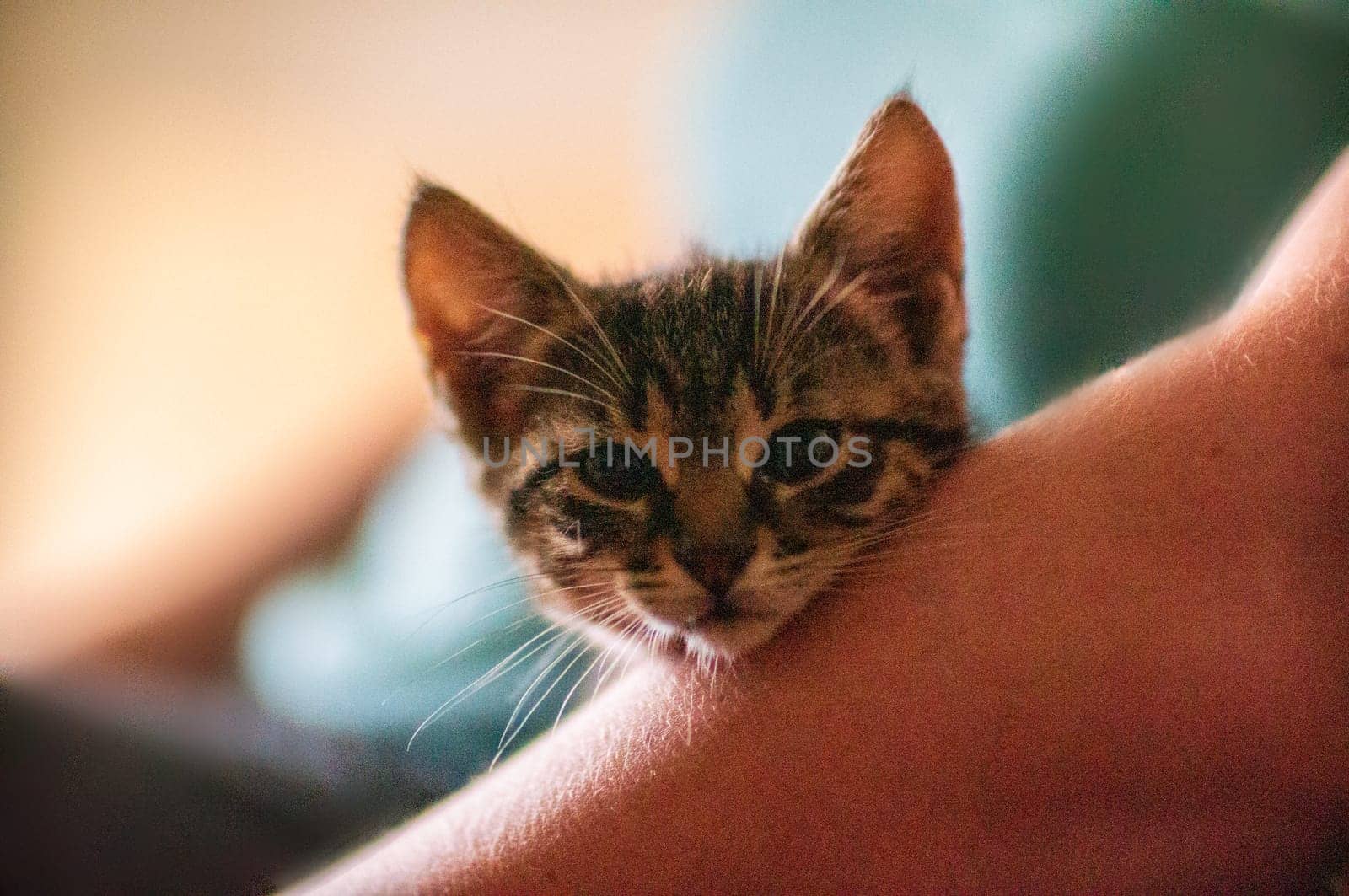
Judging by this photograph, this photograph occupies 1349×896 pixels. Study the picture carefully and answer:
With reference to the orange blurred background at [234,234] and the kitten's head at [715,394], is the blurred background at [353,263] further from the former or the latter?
the kitten's head at [715,394]

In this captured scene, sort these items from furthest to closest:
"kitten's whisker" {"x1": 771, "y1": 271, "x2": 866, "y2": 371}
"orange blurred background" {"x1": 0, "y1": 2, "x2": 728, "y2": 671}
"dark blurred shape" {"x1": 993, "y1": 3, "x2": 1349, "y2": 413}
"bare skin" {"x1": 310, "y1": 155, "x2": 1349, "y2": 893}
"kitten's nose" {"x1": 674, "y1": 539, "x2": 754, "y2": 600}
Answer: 1. "orange blurred background" {"x1": 0, "y1": 2, "x2": 728, "y2": 671}
2. "dark blurred shape" {"x1": 993, "y1": 3, "x2": 1349, "y2": 413}
3. "kitten's whisker" {"x1": 771, "y1": 271, "x2": 866, "y2": 371}
4. "kitten's nose" {"x1": 674, "y1": 539, "x2": 754, "y2": 600}
5. "bare skin" {"x1": 310, "y1": 155, "x2": 1349, "y2": 893}

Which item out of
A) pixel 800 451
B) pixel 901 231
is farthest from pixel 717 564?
pixel 901 231

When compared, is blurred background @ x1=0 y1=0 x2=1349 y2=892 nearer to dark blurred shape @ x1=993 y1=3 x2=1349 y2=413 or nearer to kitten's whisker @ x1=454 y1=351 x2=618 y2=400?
dark blurred shape @ x1=993 y1=3 x2=1349 y2=413

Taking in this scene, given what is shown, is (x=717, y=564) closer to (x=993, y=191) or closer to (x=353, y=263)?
(x=993, y=191)

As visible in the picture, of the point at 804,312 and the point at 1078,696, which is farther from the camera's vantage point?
the point at 804,312

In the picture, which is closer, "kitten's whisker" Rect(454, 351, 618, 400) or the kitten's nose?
the kitten's nose

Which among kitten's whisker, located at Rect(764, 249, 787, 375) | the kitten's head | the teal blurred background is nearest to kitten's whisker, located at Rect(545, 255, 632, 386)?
the kitten's head

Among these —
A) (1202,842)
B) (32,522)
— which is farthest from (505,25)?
(1202,842)
